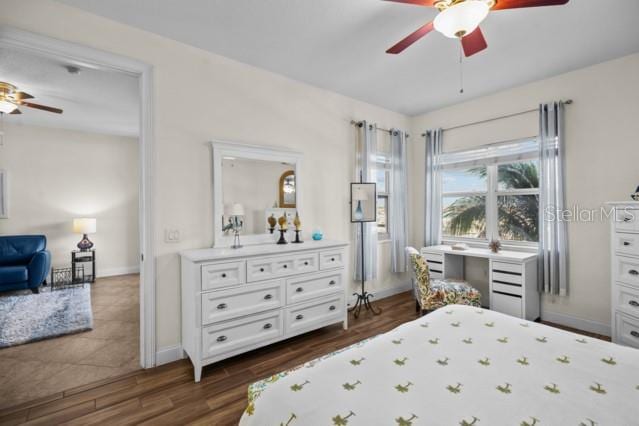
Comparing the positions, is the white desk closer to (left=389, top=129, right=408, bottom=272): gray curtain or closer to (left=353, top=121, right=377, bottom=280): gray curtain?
(left=389, top=129, right=408, bottom=272): gray curtain

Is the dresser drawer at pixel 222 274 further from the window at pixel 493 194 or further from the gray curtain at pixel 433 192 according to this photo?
the window at pixel 493 194

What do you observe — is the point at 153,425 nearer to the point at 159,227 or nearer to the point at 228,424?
the point at 228,424

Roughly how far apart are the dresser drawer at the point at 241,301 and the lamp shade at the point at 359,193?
1.56m

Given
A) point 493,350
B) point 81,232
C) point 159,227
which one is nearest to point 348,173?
point 159,227

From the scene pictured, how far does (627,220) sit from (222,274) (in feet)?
11.3

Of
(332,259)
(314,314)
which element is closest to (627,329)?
(332,259)

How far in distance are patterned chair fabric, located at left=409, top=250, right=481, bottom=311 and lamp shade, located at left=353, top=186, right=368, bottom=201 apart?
3.08 ft

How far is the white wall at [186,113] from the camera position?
7.24ft

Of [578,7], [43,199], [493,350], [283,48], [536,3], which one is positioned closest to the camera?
[493,350]

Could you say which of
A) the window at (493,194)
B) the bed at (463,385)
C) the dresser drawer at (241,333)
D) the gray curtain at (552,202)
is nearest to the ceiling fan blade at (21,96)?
the dresser drawer at (241,333)

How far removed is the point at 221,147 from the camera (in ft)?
9.23

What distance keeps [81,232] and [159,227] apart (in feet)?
12.8

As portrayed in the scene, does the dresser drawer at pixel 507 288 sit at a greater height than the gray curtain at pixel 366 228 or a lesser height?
lesser

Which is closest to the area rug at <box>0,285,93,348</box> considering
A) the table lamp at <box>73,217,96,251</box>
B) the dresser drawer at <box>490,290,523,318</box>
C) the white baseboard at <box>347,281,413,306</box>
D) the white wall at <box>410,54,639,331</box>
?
the table lamp at <box>73,217,96,251</box>
